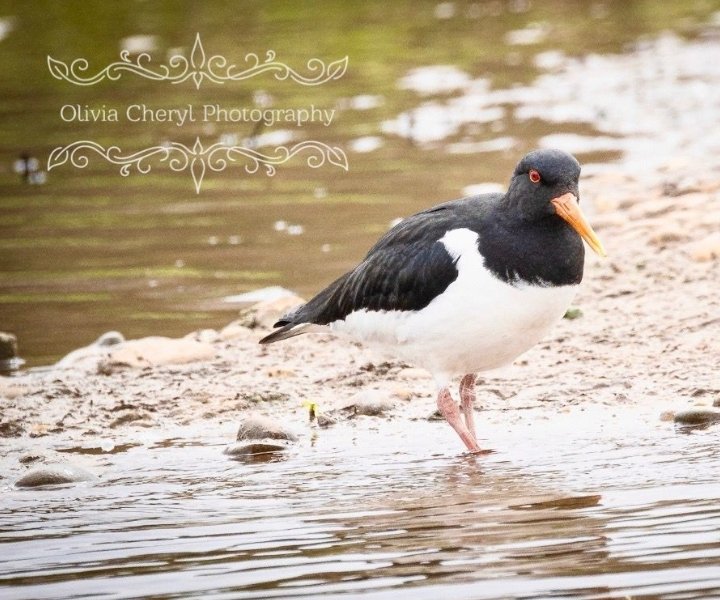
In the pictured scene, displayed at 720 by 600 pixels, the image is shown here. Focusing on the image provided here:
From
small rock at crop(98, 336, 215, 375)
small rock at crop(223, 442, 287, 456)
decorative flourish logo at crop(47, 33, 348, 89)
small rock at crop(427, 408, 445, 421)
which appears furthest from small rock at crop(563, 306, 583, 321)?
decorative flourish logo at crop(47, 33, 348, 89)

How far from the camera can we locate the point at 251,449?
22.6ft

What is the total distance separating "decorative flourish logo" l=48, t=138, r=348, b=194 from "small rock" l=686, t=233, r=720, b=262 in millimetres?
4978

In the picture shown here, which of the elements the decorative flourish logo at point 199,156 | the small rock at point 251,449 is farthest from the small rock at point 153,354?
the decorative flourish logo at point 199,156

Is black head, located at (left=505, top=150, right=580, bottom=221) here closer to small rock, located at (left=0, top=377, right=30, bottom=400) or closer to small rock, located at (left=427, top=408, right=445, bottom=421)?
small rock, located at (left=427, top=408, right=445, bottom=421)

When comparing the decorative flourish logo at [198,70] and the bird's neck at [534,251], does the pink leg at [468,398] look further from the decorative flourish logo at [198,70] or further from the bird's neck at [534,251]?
the decorative flourish logo at [198,70]

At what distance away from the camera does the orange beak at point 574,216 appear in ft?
20.7

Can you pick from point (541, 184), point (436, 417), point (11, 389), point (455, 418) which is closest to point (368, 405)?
point (436, 417)

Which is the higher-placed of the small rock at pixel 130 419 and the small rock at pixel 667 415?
the small rock at pixel 130 419

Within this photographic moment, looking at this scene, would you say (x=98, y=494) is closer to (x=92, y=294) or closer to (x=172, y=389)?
(x=172, y=389)

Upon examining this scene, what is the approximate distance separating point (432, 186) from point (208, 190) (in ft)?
7.22

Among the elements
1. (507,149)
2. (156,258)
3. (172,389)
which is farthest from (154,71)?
(172,389)

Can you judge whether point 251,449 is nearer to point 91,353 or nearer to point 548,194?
point 548,194

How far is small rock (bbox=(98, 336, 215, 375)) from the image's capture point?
8609 millimetres

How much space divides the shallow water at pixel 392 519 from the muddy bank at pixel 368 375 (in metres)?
0.42
